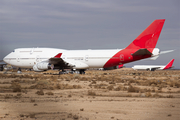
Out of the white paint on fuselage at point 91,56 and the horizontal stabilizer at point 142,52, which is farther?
the white paint on fuselage at point 91,56

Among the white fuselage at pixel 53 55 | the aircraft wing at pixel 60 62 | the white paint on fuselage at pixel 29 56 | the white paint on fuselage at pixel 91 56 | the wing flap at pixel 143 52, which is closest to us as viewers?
the wing flap at pixel 143 52

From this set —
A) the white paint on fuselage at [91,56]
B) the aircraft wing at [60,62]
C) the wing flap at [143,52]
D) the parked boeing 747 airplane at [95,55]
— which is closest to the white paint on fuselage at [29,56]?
the parked boeing 747 airplane at [95,55]

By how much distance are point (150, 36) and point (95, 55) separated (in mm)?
8561

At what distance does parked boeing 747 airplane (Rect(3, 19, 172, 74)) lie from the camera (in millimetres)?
35106

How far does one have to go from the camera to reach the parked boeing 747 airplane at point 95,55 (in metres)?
35.1

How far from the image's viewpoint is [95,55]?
37.8 metres

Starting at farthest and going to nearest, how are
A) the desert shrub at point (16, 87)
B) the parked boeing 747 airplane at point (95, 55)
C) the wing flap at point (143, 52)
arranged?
1. the parked boeing 747 airplane at point (95, 55)
2. the wing flap at point (143, 52)
3. the desert shrub at point (16, 87)

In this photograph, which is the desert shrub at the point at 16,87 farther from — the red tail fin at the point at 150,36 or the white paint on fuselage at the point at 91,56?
the red tail fin at the point at 150,36

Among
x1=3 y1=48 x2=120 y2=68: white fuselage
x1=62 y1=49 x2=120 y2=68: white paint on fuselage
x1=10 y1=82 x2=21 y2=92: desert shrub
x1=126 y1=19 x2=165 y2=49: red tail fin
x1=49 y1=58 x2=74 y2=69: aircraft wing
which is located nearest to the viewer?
x1=10 y1=82 x2=21 y2=92: desert shrub

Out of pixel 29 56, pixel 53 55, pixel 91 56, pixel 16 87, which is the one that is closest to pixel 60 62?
pixel 53 55

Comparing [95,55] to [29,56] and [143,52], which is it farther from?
[29,56]

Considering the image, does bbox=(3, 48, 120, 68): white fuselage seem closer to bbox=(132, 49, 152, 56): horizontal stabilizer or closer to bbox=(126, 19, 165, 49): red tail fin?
bbox=(126, 19, 165, 49): red tail fin

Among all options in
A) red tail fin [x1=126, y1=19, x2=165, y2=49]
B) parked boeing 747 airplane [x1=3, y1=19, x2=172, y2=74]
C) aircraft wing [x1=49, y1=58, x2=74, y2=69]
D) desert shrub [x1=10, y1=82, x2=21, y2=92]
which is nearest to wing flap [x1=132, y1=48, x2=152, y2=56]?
parked boeing 747 airplane [x1=3, y1=19, x2=172, y2=74]

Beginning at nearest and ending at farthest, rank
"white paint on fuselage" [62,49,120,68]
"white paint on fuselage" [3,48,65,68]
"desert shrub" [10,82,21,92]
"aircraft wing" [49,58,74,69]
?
"desert shrub" [10,82,21,92]
"white paint on fuselage" [62,49,120,68]
"aircraft wing" [49,58,74,69]
"white paint on fuselage" [3,48,65,68]
